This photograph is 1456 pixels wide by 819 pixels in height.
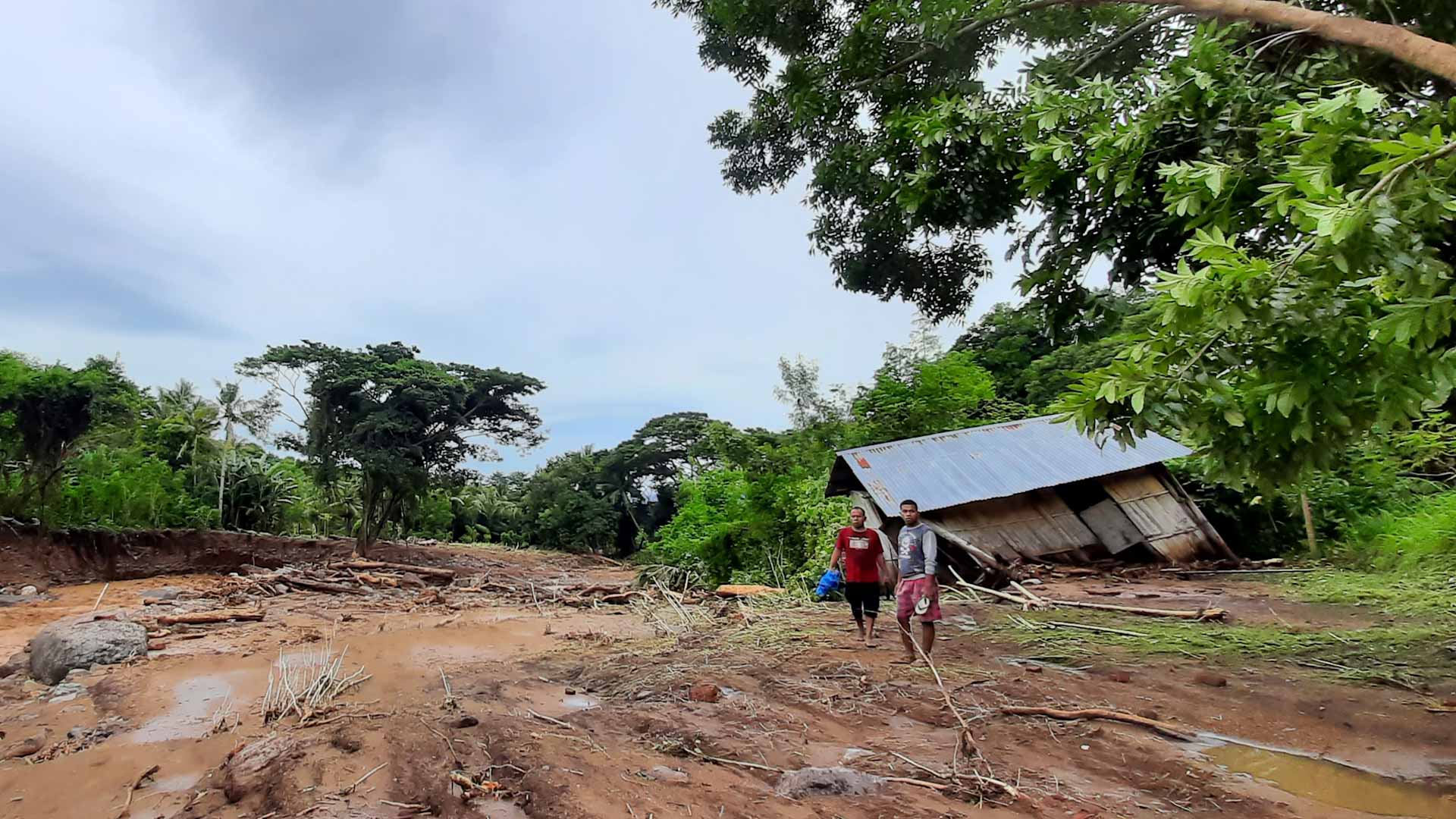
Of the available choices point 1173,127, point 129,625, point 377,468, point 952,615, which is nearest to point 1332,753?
point 1173,127

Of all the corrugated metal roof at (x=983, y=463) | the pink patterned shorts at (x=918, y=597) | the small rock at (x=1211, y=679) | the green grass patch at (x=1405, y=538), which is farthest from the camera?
the corrugated metal roof at (x=983, y=463)

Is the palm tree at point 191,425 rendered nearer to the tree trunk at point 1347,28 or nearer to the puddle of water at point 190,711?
the puddle of water at point 190,711

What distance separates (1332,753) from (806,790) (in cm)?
314

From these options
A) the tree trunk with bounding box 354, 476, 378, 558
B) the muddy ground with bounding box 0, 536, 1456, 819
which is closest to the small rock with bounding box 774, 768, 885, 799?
the muddy ground with bounding box 0, 536, 1456, 819

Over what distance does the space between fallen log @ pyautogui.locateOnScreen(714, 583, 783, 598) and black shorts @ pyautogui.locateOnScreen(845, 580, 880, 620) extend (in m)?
4.29

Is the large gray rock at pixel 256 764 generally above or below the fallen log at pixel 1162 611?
below

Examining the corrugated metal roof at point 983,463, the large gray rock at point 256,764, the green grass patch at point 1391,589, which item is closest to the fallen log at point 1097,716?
the large gray rock at point 256,764

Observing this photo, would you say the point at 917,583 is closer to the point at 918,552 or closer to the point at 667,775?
the point at 918,552

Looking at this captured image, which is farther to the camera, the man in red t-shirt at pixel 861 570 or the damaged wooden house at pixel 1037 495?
the damaged wooden house at pixel 1037 495

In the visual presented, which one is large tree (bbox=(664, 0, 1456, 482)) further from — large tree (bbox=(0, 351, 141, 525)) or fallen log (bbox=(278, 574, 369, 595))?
large tree (bbox=(0, 351, 141, 525))

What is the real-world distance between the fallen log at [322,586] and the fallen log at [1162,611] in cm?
1444

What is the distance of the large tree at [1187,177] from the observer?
2840 millimetres

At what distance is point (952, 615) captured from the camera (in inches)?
364

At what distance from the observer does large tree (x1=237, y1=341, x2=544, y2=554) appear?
22812mm
